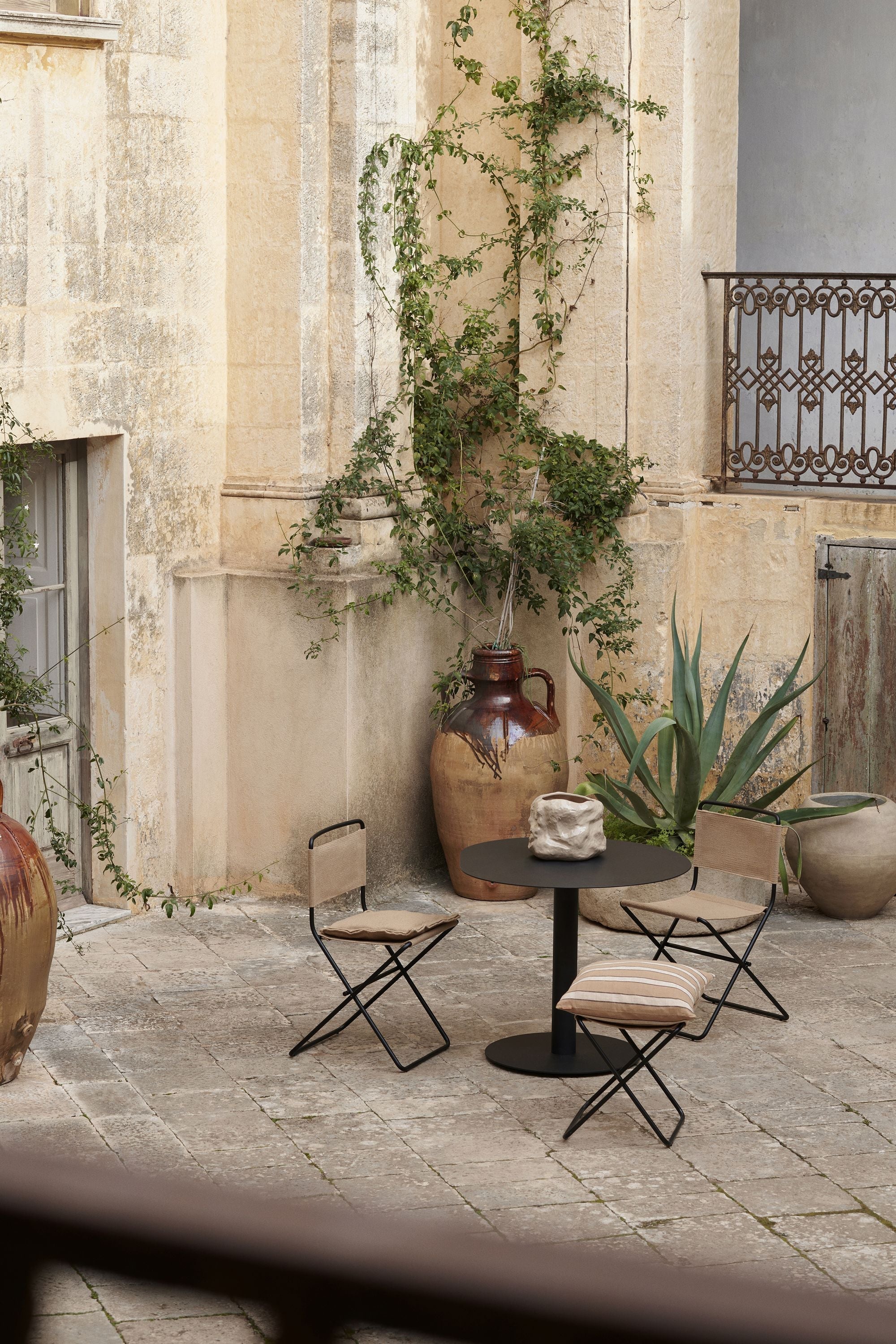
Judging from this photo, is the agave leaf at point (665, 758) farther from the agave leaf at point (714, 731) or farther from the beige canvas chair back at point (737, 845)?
the beige canvas chair back at point (737, 845)

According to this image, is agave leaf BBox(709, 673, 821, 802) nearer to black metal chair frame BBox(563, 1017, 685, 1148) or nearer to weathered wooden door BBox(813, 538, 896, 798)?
weathered wooden door BBox(813, 538, 896, 798)

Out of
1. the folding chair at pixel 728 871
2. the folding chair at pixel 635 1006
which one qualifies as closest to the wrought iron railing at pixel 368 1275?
the folding chair at pixel 635 1006

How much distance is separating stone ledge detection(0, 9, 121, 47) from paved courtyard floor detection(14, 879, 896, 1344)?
3810 mm

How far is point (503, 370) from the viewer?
9.35 meters

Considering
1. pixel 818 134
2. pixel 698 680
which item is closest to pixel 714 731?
pixel 698 680

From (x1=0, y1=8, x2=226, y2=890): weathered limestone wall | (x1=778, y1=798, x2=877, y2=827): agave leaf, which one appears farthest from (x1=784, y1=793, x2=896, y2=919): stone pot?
(x1=0, y1=8, x2=226, y2=890): weathered limestone wall

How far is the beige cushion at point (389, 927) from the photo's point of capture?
6082 millimetres

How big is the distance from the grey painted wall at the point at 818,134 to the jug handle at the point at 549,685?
3706 mm

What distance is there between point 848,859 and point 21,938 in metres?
3.97

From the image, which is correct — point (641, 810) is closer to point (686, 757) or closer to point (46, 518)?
point (686, 757)

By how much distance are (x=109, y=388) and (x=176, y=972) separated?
256 centimetres

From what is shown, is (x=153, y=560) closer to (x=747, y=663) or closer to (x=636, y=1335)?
(x=747, y=663)

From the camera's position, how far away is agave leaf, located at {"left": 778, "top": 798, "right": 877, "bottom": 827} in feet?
26.4

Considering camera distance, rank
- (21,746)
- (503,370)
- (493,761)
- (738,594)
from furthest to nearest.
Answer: (503,370), (738,594), (493,761), (21,746)
